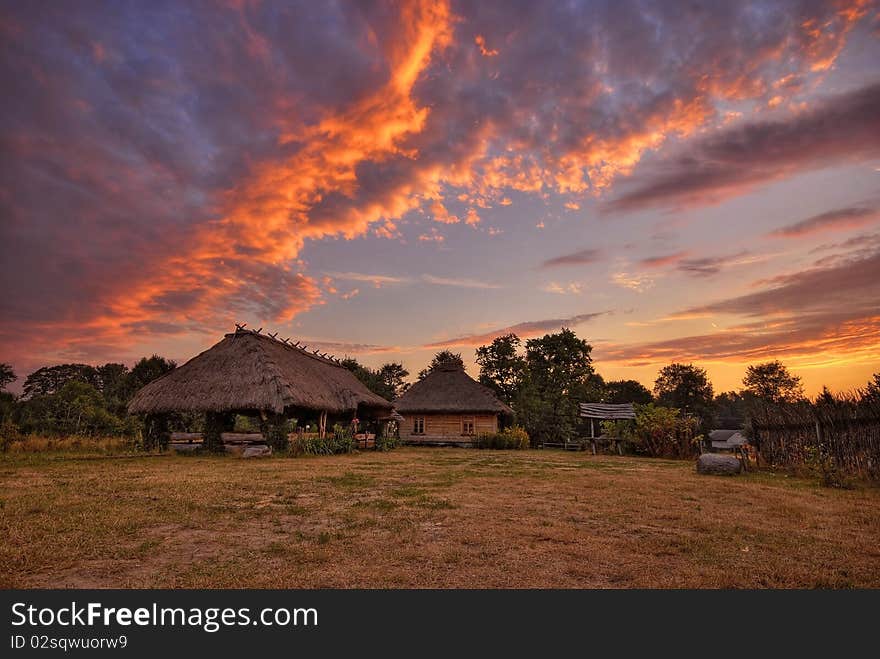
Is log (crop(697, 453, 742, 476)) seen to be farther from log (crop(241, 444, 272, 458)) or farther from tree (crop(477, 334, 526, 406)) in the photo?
tree (crop(477, 334, 526, 406))

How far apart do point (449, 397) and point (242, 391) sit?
62.4 ft

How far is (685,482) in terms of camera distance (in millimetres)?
13172

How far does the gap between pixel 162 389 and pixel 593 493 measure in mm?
20234

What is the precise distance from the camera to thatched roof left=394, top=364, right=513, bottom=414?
36.8 m

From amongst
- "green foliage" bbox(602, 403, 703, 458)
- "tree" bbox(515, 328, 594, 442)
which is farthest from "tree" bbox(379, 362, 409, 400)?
"green foliage" bbox(602, 403, 703, 458)

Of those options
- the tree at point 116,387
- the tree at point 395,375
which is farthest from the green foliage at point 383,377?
the tree at point 116,387

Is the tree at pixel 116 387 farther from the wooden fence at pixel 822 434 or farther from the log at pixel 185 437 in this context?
the wooden fence at pixel 822 434

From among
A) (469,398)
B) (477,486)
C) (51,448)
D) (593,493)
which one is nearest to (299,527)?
(477,486)

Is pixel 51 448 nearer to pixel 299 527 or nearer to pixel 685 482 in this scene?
pixel 299 527

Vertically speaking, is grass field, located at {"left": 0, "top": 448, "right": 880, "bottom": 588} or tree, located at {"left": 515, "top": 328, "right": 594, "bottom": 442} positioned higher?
tree, located at {"left": 515, "top": 328, "right": 594, "bottom": 442}

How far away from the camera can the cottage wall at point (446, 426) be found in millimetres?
36625

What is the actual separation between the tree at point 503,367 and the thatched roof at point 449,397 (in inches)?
306

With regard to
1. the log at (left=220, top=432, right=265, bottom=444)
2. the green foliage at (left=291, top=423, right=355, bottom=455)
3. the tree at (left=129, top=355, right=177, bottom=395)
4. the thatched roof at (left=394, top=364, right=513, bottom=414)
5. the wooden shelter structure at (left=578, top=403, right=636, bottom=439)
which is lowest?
the green foliage at (left=291, top=423, right=355, bottom=455)

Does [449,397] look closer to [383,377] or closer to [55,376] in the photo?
[383,377]
